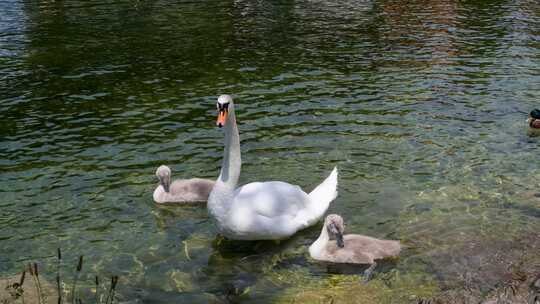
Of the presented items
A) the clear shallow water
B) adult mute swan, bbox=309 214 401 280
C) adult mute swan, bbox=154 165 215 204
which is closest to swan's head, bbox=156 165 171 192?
adult mute swan, bbox=154 165 215 204

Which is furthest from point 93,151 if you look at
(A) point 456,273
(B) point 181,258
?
(A) point 456,273

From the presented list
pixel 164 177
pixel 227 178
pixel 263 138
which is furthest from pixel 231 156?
pixel 263 138

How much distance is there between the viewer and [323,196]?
11008mm

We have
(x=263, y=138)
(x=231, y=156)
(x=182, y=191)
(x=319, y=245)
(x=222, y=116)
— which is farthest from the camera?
(x=263, y=138)

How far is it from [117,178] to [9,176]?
213 centimetres

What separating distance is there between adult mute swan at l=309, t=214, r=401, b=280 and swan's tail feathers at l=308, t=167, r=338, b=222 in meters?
0.96

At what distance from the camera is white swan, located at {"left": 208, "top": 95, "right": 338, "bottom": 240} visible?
31.9 ft

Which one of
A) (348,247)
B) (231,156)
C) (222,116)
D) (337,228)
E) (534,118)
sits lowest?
(534,118)

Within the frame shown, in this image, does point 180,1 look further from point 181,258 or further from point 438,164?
point 181,258

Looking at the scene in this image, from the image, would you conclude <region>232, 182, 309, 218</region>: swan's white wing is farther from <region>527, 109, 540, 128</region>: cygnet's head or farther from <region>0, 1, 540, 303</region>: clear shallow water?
<region>527, 109, 540, 128</region>: cygnet's head

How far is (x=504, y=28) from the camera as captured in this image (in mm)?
27203

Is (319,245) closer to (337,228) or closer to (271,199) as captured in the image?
(337,228)

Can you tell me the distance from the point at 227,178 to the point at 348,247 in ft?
6.63

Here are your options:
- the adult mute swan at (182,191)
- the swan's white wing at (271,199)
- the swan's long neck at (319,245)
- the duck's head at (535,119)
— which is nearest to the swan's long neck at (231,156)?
the swan's white wing at (271,199)
